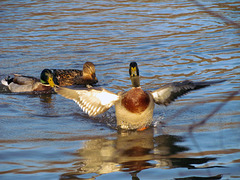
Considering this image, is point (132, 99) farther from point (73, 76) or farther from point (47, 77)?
point (73, 76)

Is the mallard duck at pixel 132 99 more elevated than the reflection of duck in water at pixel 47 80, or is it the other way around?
the reflection of duck in water at pixel 47 80

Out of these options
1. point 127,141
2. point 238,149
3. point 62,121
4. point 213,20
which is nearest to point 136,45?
point 213,20

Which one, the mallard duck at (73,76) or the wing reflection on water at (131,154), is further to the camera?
the mallard duck at (73,76)

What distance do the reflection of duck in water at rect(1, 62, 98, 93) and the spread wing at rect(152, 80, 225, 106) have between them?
3.39 meters

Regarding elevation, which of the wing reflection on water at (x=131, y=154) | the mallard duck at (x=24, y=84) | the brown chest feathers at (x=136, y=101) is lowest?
the wing reflection on water at (x=131, y=154)

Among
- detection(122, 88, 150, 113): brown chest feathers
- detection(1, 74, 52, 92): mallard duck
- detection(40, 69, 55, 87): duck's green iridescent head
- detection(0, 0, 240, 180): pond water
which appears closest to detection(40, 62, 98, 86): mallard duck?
detection(40, 69, 55, 87): duck's green iridescent head

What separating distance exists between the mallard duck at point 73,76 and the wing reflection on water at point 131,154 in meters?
3.63

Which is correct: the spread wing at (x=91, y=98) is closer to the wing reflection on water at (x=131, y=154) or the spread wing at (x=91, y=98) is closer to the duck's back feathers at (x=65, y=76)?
the wing reflection on water at (x=131, y=154)

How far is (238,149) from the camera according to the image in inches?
178

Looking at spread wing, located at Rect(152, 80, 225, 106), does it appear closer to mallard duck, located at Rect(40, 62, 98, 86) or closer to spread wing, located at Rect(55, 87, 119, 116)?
spread wing, located at Rect(55, 87, 119, 116)

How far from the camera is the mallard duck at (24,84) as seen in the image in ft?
30.0

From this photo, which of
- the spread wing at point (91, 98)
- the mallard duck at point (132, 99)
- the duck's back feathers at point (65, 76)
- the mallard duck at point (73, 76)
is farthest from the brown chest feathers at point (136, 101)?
the duck's back feathers at point (65, 76)

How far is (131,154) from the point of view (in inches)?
190

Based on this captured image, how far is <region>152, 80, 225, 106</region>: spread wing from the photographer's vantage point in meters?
5.88
